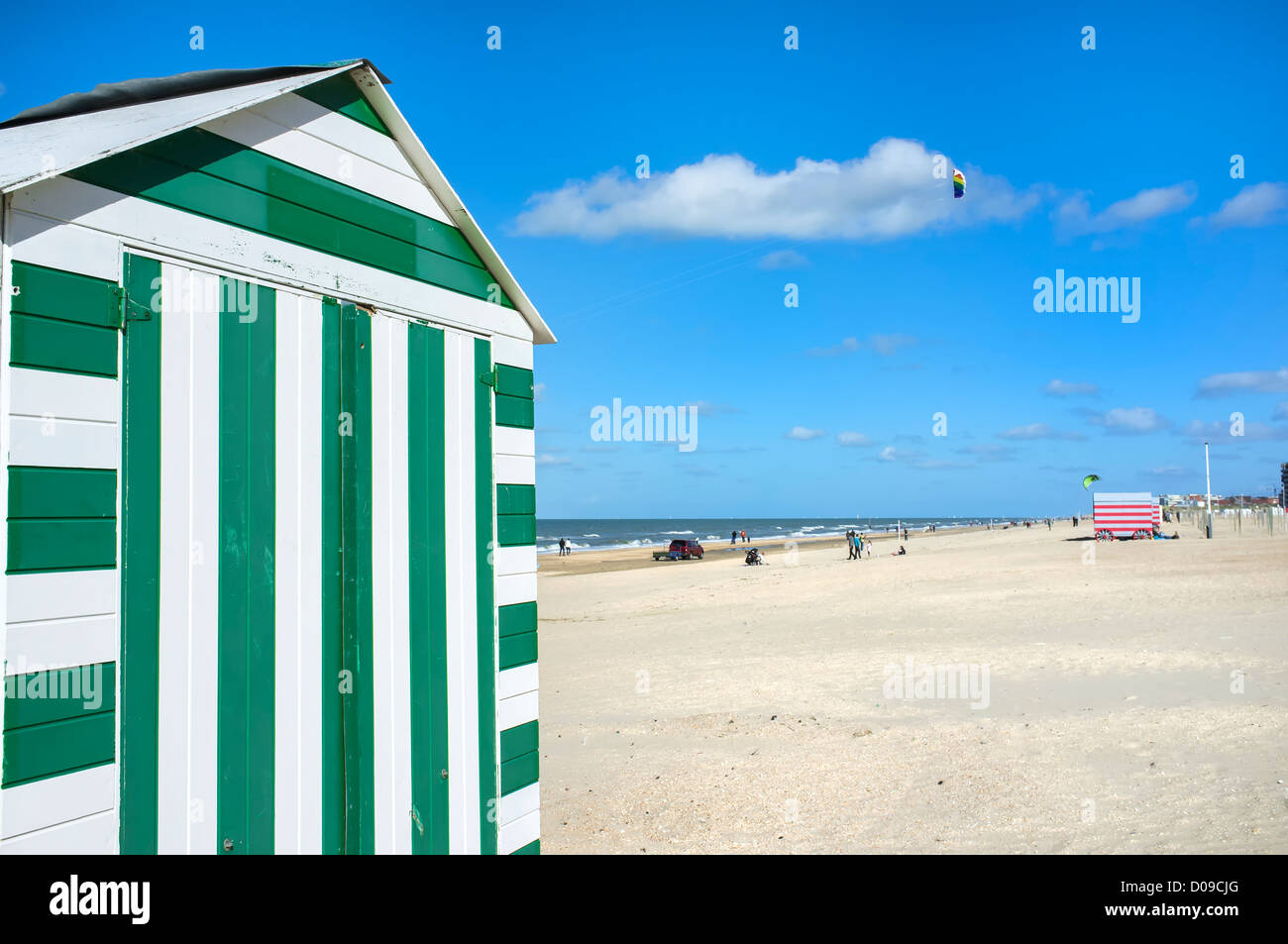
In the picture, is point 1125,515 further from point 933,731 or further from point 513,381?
point 513,381

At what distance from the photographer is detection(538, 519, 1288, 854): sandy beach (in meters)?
5.62

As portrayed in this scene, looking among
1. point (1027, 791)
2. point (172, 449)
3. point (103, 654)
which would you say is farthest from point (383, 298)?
point (1027, 791)

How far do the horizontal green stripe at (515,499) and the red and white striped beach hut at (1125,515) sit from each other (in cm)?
4053

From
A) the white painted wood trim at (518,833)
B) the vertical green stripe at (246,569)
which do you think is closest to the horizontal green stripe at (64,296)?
the vertical green stripe at (246,569)

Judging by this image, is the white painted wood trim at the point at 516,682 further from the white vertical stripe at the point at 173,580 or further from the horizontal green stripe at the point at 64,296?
the horizontal green stripe at the point at 64,296

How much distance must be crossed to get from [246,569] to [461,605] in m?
1.11

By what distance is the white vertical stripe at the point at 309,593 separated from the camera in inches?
131

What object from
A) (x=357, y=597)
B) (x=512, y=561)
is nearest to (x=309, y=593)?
(x=357, y=597)

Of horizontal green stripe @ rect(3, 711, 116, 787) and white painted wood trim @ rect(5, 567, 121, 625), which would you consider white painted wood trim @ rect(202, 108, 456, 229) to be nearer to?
white painted wood trim @ rect(5, 567, 121, 625)
